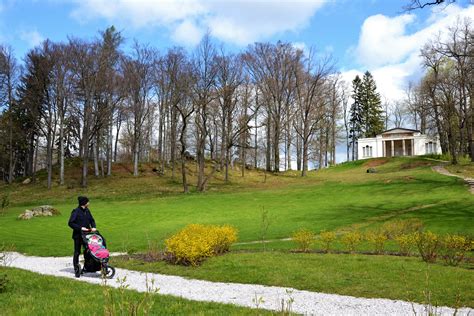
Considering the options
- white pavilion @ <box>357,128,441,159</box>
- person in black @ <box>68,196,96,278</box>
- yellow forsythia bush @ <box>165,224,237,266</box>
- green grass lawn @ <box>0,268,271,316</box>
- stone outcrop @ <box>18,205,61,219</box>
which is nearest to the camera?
green grass lawn @ <box>0,268,271,316</box>

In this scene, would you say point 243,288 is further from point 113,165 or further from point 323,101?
point 323,101

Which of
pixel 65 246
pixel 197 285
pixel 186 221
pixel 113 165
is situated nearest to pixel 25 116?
pixel 113 165

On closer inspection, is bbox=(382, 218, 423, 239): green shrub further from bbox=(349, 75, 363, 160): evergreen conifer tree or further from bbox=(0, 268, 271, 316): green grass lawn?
bbox=(349, 75, 363, 160): evergreen conifer tree

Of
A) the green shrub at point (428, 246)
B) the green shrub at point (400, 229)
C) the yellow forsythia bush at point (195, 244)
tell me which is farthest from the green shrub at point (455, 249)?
the yellow forsythia bush at point (195, 244)

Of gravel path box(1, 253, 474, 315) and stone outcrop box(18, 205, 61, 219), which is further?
stone outcrop box(18, 205, 61, 219)

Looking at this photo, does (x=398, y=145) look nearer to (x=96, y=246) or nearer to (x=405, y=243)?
(x=405, y=243)

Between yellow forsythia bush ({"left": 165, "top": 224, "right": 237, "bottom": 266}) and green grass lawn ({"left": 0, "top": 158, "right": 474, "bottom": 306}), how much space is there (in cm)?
43

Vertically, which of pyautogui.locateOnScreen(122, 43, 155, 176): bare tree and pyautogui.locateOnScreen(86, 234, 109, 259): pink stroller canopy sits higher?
pyautogui.locateOnScreen(122, 43, 155, 176): bare tree

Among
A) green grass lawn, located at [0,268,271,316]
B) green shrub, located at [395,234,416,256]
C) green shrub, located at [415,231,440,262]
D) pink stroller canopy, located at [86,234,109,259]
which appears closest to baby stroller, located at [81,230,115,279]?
pink stroller canopy, located at [86,234,109,259]

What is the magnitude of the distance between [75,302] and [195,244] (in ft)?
15.2

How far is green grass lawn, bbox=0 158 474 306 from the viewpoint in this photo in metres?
9.70

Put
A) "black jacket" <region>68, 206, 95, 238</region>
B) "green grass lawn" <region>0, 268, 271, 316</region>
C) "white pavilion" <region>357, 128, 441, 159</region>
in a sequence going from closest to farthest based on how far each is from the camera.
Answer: "green grass lawn" <region>0, 268, 271, 316</region> → "black jacket" <region>68, 206, 95, 238</region> → "white pavilion" <region>357, 128, 441, 159</region>

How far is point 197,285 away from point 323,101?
1917 inches

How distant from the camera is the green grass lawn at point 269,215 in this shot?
9.70 metres
